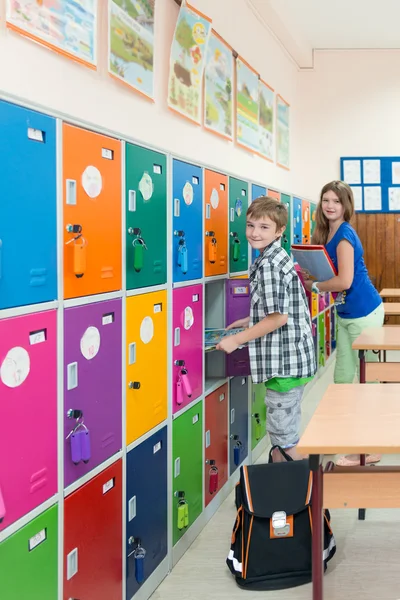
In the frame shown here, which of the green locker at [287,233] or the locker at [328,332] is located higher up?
the green locker at [287,233]

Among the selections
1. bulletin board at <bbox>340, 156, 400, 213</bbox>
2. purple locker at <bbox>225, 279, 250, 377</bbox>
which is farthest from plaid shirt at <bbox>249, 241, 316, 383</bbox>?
bulletin board at <bbox>340, 156, 400, 213</bbox>

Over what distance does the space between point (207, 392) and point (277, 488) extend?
2.20ft

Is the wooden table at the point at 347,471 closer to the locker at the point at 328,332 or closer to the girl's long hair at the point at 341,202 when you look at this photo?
the girl's long hair at the point at 341,202

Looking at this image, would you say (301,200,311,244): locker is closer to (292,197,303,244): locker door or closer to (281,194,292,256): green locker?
(292,197,303,244): locker door

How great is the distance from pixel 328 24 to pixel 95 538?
19.2 ft

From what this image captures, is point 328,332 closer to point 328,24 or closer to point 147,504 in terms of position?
point 328,24

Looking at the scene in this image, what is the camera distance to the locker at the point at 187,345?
2662mm

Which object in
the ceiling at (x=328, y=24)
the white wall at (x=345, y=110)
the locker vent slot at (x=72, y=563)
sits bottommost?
the locker vent slot at (x=72, y=563)

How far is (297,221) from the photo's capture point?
213 inches

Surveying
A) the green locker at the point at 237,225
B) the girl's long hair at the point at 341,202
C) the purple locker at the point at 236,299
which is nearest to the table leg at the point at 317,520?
the purple locker at the point at 236,299

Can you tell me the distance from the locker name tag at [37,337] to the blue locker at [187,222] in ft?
3.38

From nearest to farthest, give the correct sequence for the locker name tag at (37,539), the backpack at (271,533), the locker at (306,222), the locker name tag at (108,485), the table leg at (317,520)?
the locker name tag at (37,539), the table leg at (317,520), the locker name tag at (108,485), the backpack at (271,533), the locker at (306,222)

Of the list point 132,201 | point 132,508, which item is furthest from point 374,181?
point 132,508

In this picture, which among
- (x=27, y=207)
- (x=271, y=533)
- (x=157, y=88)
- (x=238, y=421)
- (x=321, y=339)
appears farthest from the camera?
(x=321, y=339)
